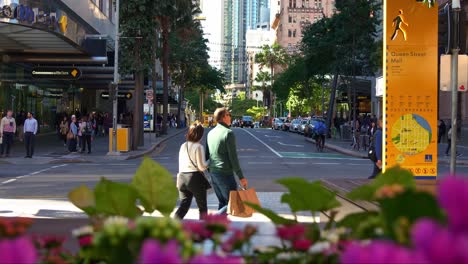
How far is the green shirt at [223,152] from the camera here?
8.92 meters

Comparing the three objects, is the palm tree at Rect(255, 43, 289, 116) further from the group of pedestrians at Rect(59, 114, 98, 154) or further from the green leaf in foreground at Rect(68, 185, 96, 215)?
the green leaf in foreground at Rect(68, 185, 96, 215)

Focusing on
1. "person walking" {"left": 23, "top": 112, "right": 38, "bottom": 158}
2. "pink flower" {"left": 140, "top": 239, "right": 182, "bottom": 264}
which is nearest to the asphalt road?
"person walking" {"left": 23, "top": 112, "right": 38, "bottom": 158}

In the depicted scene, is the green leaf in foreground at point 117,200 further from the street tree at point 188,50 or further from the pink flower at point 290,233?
the street tree at point 188,50

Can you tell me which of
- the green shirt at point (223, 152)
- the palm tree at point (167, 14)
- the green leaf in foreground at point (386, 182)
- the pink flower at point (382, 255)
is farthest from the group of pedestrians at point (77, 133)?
the pink flower at point (382, 255)

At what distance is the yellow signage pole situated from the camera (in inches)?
461

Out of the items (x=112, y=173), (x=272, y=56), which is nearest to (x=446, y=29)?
(x=112, y=173)

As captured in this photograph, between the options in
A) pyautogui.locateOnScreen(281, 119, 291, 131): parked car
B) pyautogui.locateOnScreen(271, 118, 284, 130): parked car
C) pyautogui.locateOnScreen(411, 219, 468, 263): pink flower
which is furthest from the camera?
pyautogui.locateOnScreen(271, 118, 284, 130): parked car

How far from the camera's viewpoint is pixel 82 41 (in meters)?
32.8

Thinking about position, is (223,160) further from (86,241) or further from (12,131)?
(12,131)

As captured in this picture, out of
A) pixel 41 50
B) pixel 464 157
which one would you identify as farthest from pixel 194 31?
pixel 464 157

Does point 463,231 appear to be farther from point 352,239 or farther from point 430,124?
point 430,124

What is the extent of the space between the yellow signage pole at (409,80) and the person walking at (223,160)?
3911 mm

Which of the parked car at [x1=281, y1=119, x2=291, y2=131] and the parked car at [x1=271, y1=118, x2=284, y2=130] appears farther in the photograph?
the parked car at [x1=271, y1=118, x2=284, y2=130]

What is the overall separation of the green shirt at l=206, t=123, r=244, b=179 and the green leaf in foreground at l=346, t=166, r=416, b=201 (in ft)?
21.9
